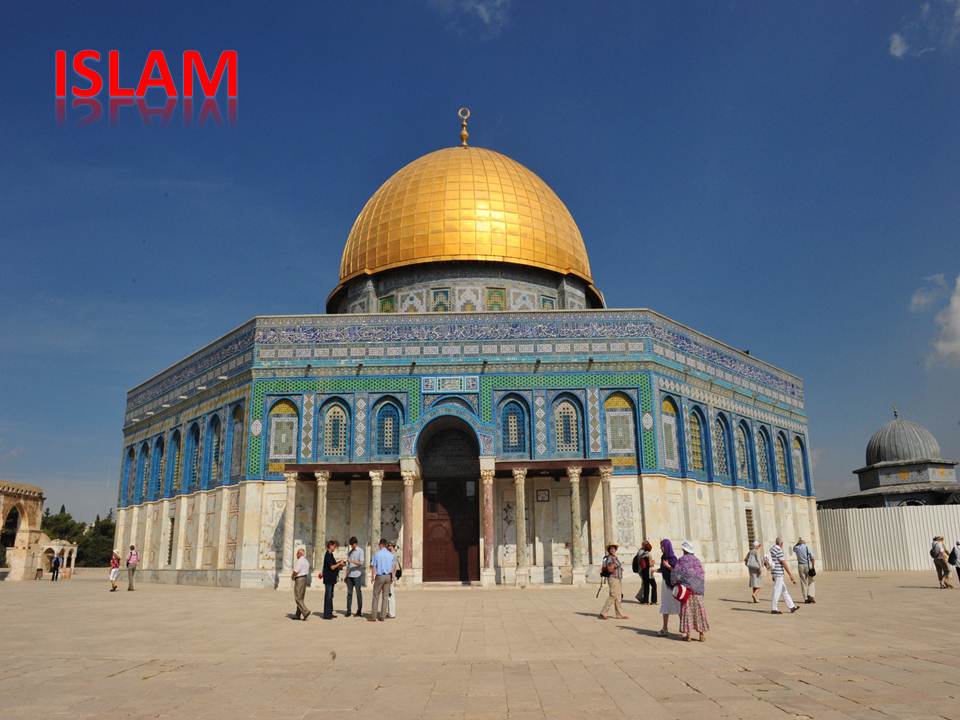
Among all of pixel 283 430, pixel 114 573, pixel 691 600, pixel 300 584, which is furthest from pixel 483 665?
pixel 114 573

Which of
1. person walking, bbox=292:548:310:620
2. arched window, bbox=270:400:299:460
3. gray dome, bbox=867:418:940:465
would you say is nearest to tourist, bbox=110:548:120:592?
arched window, bbox=270:400:299:460

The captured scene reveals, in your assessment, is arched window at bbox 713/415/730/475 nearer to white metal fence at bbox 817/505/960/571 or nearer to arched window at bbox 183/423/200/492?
white metal fence at bbox 817/505/960/571

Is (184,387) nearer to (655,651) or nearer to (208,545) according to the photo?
(208,545)

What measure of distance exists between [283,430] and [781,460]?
66.9 feet

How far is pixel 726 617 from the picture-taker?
13.1m

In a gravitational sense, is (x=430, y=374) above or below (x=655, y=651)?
above

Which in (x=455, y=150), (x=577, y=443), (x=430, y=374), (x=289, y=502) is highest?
(x=455, y=150)

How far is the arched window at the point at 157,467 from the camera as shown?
3117 cm

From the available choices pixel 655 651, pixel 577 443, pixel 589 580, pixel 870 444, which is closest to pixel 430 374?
pixel 577 443

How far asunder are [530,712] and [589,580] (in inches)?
703

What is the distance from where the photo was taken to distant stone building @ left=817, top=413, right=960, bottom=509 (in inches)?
1743

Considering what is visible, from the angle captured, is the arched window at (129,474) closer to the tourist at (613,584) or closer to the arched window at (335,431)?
the arched window at (335,431)

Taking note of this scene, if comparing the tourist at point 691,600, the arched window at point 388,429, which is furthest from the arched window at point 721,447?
the tourist at point 691,600

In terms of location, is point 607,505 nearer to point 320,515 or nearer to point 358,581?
point 320,515
